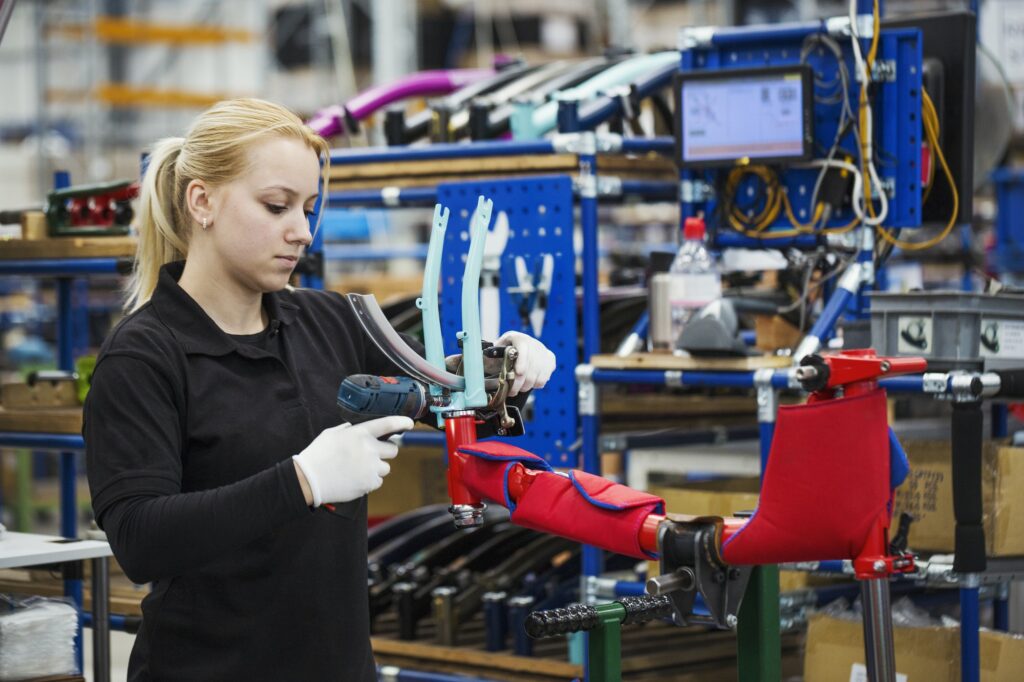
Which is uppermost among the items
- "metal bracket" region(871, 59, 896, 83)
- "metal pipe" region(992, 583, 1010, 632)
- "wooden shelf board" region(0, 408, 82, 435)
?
"metal bracket" region(871, 59, 896, 83)

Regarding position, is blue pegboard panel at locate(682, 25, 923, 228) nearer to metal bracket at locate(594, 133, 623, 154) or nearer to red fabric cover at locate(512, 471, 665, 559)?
metal bracket at locate(594, 133, 623, 154)

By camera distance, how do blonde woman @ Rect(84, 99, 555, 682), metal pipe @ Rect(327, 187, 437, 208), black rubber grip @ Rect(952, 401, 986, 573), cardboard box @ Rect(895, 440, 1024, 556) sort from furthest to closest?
1. metal pipe @ Rect(327, 187, 437, 208)
2. cardboard box @ Rect(895, 440, 1024, 556)
3. black rubber grip @ Rect(952, 401, 986, 573)
4. blonde woman @ Rect(84, 99, 555, 682)

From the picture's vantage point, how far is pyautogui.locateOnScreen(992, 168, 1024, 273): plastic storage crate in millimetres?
7926

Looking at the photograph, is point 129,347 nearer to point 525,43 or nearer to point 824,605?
point 824,605

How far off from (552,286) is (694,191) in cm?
55

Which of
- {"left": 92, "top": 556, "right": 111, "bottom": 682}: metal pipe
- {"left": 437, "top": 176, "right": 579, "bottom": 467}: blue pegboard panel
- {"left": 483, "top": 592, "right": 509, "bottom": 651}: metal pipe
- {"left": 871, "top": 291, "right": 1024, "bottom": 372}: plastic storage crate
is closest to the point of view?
{"left": 92, "top": 556, "right": 111, "bottom": 682}: metal pipe

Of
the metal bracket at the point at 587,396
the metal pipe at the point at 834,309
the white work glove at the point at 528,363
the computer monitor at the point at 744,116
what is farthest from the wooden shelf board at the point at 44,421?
the white work glove at the point at 528,363

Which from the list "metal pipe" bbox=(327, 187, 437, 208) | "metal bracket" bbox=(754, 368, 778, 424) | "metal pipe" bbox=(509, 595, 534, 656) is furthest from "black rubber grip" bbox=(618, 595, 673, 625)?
"metal pipe" bbox=(327, 187, 437, 208)

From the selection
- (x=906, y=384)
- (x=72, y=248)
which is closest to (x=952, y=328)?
(x=906, y=384)

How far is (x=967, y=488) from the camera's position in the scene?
10.9 ft

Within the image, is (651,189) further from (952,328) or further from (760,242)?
(952,328)

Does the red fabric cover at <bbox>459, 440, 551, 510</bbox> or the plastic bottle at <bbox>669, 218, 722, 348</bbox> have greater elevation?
the plastic bottle at <bbox>669, 218, 722, 348</bbox>

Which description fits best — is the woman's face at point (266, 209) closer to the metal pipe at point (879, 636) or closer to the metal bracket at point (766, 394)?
the metal pipe at point (879, 636)

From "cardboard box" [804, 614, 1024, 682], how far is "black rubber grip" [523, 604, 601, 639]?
1674 millimetres
